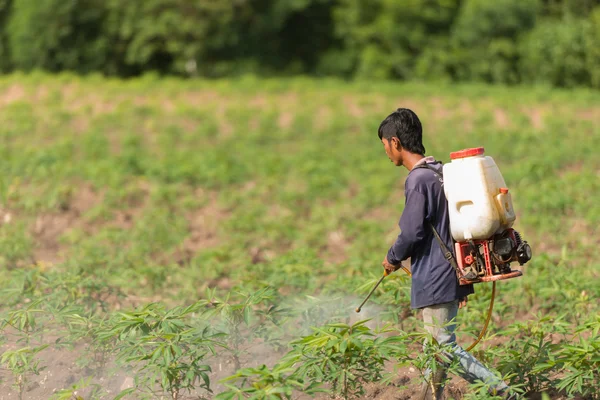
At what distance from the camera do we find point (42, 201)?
953 cm

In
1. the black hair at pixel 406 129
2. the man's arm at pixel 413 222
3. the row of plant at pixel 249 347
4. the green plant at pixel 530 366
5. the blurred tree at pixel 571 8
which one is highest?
the blurred tree at pixel 571 8

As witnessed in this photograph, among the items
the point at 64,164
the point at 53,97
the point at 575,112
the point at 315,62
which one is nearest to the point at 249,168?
the point at 64,164

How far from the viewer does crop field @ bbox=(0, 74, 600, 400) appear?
3.98m

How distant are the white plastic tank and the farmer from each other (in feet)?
0.47

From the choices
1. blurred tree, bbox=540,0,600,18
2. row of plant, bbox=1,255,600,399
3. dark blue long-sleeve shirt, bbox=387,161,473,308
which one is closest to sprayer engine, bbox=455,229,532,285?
dark blue long-sleeve shirt, bbox=387,161,473,308

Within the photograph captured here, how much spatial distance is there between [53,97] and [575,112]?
32.2ft

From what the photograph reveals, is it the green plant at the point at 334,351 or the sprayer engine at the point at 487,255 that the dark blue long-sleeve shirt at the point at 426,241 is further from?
the green plant at the point at 334,351

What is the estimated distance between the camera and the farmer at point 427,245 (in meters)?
3.86

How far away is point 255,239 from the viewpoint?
341 inches

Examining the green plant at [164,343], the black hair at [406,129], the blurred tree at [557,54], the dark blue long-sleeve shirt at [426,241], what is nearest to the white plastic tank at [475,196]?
the dark blue long-sleeve shirt at [426,241]

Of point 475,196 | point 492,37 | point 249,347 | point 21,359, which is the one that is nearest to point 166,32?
point 492,37

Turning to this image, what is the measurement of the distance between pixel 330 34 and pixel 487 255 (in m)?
25.0

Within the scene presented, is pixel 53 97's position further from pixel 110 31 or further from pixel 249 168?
pixel 110 31

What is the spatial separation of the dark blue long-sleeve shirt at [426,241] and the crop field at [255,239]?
0.88ft
